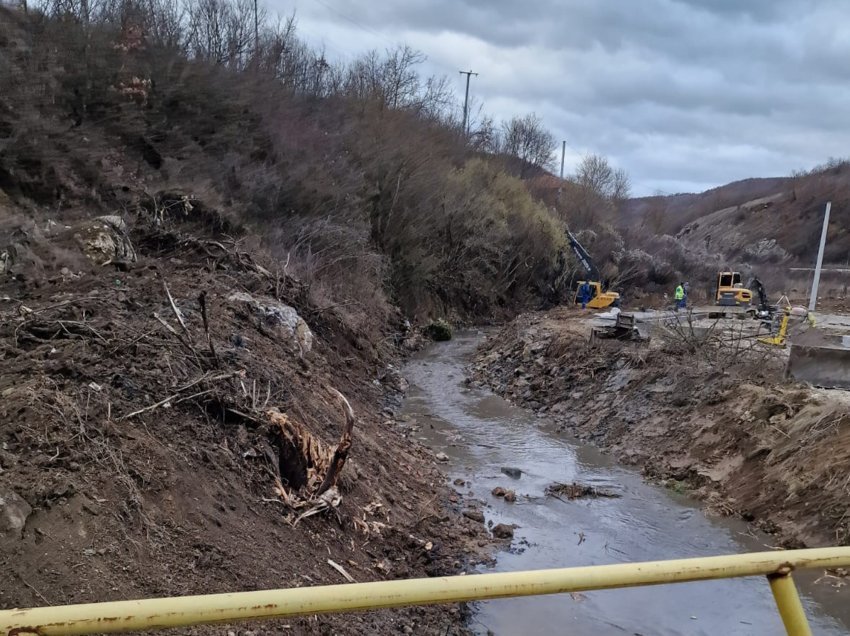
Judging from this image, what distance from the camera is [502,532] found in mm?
7801

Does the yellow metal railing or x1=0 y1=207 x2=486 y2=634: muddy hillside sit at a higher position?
the yellow metal railing

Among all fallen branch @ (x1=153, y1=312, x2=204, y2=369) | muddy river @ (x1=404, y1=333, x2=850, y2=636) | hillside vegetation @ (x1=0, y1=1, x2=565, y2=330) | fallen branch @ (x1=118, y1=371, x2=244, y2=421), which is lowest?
muddy river @ (x1=404, y1=333, x2=850, y2=636)

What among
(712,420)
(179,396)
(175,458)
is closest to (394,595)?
(175,458)

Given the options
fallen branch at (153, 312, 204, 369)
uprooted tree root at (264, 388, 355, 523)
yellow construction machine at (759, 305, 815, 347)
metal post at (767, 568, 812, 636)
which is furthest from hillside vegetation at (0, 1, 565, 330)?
yellow construction machine at (759, 305, 815, 347)

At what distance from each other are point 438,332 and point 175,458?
19783mm

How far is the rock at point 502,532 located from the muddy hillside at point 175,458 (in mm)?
375

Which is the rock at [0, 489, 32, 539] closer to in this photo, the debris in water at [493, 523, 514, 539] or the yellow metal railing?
the yellow metal railing

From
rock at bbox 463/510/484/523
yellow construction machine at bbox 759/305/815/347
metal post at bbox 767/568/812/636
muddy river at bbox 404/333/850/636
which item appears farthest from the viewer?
yellow construction machine at bbox 759/305/815/347

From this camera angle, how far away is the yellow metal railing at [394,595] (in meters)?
1.39

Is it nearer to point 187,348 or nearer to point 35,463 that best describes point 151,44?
point 187,348

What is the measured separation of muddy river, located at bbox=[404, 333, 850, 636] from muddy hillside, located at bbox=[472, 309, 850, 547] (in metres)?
0.46

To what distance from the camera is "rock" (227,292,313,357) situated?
32.5 feet

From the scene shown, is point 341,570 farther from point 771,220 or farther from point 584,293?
point 771,220

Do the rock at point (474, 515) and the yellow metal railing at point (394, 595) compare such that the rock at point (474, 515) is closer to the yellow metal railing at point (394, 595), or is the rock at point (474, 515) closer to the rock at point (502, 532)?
the rock at point (502, 532)
